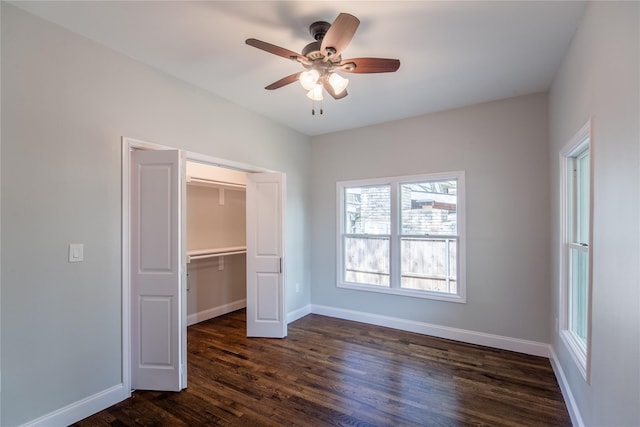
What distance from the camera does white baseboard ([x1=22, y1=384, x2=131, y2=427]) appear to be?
203 centimetres

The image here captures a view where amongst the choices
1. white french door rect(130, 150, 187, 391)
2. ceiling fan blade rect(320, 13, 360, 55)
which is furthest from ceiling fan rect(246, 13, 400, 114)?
white french door rect(130, 150, 187, 391)

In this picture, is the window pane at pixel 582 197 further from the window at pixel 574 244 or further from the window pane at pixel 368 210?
the window pane at pixel 368 210

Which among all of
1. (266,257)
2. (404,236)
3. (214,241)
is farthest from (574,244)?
(214,241)

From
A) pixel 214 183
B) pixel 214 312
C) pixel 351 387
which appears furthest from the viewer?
pixel 214 312

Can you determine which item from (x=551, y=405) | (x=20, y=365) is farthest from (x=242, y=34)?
(x=551, y=405)

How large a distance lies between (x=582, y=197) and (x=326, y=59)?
7.50ft

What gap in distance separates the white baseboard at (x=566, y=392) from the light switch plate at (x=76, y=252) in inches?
145

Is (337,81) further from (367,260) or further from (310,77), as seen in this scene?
(367,260)

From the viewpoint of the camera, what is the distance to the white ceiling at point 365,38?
1.95 meters

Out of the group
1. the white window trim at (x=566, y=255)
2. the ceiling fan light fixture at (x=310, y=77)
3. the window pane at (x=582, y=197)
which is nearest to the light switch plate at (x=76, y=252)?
the ceiling fan light fixture at (x=310, y=77)

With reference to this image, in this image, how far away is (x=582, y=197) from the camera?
2.36m

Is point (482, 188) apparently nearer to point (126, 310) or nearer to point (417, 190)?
point (417, 190)

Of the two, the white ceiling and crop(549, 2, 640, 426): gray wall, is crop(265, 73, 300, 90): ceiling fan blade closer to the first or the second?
the white ceiling

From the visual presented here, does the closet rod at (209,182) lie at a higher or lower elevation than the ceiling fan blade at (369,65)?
lower
